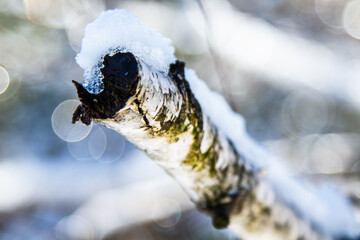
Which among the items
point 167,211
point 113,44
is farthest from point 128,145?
point 113,44

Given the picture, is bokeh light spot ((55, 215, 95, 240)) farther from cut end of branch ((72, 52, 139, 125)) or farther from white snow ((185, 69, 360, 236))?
cut end of branch ((72, 52, 139, 125))

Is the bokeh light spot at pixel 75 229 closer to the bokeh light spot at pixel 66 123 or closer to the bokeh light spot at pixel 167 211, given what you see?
the bokeh light spot at pixel 167 211

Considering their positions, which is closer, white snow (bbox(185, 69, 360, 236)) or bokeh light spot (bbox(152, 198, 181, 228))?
white snow (bbox(185, 69, 360, 236))

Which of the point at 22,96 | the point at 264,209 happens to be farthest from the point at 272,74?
the point at 22,96

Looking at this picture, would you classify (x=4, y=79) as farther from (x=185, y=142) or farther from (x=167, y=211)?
(x=185, y=142)

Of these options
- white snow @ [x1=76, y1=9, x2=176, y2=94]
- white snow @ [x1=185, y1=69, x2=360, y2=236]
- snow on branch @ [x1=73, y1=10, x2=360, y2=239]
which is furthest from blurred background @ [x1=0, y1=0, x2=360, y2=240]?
white snow @ [x1=76, y1=9, x2=176, y2=94]

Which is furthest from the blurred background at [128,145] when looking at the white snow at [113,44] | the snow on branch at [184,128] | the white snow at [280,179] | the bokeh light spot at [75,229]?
the white snow at [113,44]

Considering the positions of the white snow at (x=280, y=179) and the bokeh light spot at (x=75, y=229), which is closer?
the white snow at (x=280, y=179)
